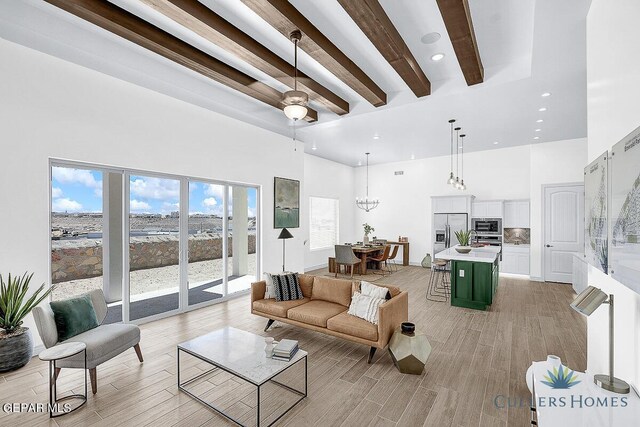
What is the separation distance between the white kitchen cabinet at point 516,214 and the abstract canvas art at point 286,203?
5.60m

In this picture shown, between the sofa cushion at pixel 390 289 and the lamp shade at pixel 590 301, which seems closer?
the lamp shade at pixel 590 301

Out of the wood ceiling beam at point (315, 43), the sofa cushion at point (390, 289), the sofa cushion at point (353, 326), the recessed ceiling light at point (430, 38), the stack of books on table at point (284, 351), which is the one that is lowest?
the sofa cushion at point (353, 326)

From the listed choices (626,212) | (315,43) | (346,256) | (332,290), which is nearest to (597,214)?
(626,212)

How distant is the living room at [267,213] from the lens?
7.67 feet

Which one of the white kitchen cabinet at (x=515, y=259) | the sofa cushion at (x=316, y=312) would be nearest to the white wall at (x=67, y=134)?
the sofa cushion at (x=316, y=312)

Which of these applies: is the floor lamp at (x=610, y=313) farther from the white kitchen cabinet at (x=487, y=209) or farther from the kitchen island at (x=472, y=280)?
the white kitchen cabinet at (x=487, y=209)

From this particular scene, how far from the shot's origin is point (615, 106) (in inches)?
70.5

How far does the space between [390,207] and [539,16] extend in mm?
7338

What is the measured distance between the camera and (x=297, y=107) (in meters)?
3.08

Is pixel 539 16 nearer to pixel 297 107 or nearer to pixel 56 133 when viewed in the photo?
pixel 297 107

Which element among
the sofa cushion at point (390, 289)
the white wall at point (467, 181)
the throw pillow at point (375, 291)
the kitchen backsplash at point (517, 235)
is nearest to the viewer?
the throw pillow at point (375, 291)

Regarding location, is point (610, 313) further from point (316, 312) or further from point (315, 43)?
point (315, 43)

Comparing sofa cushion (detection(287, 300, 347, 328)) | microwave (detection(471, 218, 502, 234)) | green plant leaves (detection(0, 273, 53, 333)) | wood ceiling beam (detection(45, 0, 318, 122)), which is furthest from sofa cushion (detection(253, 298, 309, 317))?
microwave (detection(471, 218, 502, 234))

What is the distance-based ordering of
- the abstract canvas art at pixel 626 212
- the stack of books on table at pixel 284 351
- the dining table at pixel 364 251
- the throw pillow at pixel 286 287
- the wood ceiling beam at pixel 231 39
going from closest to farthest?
the abstract canvas art at pixel 626 212
the stack of books on table at pixel 284 351
the wood ceiling beam at pixel 231 39
the throw pillow at pixel 286 287
the dining table at pixel 364 251
